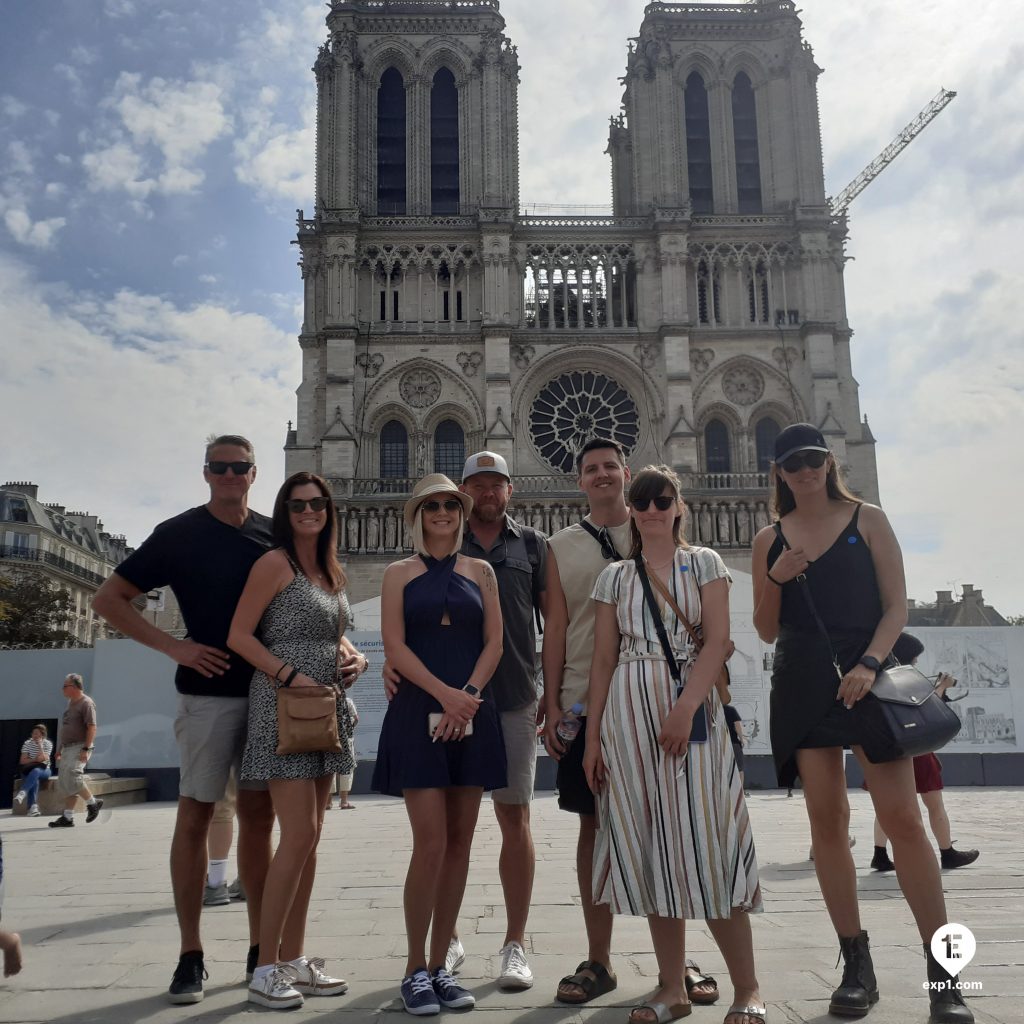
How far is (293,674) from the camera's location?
13.9 ft

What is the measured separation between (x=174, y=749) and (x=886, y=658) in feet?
43.8

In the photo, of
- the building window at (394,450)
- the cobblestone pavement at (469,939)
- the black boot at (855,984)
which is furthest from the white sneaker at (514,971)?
the building window at (394,450)

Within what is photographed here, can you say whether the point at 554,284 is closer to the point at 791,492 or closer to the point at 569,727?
the point at 791,492

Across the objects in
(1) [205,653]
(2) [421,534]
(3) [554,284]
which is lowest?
(1) [205,653]

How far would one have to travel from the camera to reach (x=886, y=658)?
4.05 m

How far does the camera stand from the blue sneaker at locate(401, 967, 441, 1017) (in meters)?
3.66

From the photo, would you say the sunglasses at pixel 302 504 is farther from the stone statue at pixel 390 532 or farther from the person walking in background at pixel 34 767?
the stone statue at pixel 390 532

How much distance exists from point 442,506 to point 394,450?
97.4 ft

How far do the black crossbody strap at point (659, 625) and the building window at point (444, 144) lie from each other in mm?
33687

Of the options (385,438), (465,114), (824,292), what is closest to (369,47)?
(465,114)

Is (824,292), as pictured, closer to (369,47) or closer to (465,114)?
(465,114)

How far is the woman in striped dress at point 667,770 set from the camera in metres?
3.68

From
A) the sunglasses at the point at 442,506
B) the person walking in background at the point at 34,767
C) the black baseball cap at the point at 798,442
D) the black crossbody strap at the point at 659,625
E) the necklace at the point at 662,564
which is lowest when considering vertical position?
the person walking in background at the point at 34,767

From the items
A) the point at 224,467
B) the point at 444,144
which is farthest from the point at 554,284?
the point at 224,467
